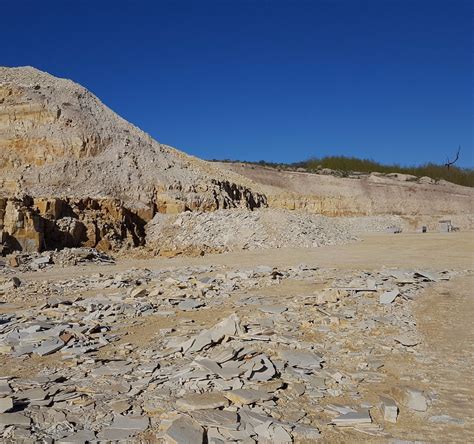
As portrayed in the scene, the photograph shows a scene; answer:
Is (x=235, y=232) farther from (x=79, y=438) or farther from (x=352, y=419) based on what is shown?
(x=79, y=438)

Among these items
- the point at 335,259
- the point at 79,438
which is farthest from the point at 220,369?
the point at 335,259

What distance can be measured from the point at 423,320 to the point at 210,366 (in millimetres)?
4384

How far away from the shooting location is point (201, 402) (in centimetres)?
447

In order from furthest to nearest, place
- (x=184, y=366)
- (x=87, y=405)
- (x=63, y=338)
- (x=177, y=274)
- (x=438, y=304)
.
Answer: (x=177, y=274)
(x=438, y=304)
(x=63, y=338)
(x=184, y=366)
(x=87, y=405)

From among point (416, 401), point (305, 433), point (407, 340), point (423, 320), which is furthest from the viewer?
point (423, 320)

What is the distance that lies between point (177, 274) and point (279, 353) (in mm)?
7891

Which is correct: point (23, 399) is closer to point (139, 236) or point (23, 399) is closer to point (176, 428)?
point (176, 428)

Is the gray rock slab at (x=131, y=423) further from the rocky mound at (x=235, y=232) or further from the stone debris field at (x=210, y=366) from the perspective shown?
the rocky mound at (x=235, y=232)

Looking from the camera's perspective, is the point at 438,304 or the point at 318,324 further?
the point at 438,304

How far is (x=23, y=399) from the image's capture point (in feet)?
15.2

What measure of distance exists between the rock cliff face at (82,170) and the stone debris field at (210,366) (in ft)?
35.7

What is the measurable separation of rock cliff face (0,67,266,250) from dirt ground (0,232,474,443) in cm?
492

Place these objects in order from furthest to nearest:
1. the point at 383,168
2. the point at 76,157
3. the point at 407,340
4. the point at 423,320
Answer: the point at 383,168 < the point at 76,157 < the point at 423,320 < the point at 407,340

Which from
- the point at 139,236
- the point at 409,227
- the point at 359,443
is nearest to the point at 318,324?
the point at 359,443
